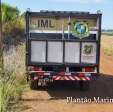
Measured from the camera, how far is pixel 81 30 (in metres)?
14.5

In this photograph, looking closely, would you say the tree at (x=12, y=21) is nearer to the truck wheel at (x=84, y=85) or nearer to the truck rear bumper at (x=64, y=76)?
the truck wheel at (x=84, y=85)

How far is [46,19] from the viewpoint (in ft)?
48.0

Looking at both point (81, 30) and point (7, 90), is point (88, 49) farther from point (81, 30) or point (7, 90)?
point (7, 90)

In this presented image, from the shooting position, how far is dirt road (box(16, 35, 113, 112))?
12.9 m

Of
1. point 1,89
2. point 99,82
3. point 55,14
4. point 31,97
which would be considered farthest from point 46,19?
point 99,82

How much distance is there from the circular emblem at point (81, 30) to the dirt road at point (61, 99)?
2.00 metres

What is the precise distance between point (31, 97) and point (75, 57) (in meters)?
1.87

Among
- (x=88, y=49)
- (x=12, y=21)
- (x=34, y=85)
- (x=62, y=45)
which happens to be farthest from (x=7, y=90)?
(x=12, y=21)

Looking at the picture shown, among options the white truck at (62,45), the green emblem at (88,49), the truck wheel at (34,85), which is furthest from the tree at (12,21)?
the green emblem at (88,49)

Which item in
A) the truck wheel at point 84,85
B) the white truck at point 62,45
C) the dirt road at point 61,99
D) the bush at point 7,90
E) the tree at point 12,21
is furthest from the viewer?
the tree at point 12,21

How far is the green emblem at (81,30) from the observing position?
1453cm

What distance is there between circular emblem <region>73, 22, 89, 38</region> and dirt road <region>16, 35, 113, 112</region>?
2.00 meters

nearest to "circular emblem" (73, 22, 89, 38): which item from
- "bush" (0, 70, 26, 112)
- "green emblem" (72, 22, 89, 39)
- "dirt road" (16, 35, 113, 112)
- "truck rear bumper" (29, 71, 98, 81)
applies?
"green emblem" (72, 22, 89, 39)

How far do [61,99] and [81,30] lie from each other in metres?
2.25
